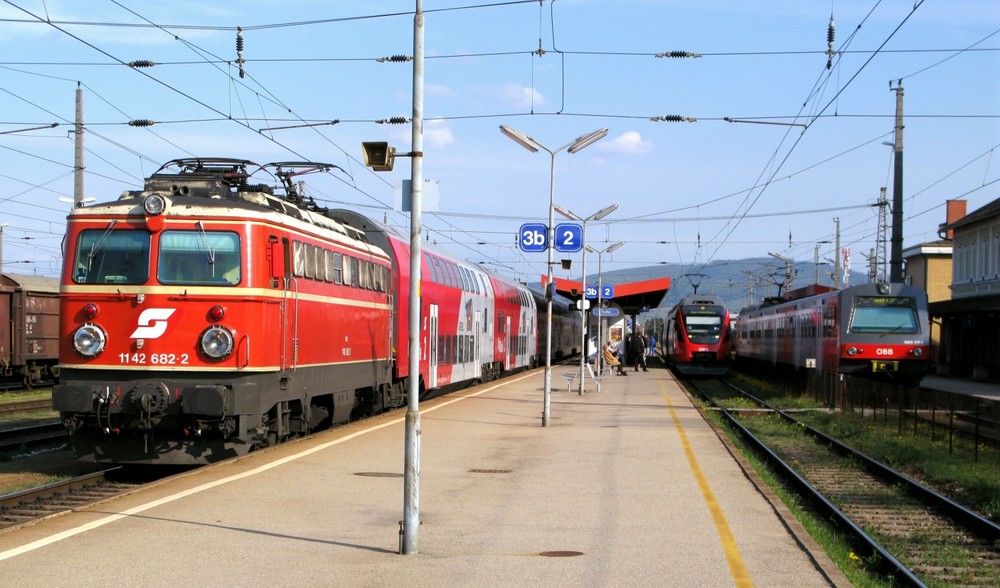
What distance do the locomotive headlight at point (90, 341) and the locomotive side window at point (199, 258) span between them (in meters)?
0.92

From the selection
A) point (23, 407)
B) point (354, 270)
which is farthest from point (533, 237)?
point (23, 407)

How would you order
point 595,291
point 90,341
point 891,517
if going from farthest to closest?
point 595,291, point 90,341, point 891,517

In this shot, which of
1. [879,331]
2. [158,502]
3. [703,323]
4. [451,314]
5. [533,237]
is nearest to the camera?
[158,502]

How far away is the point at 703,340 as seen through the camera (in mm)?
44156

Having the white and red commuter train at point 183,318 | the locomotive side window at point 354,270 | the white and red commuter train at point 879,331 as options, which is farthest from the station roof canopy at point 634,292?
the white and red commuter train at point 183,318

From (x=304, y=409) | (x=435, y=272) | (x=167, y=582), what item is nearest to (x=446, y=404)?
(x=435, y=272)

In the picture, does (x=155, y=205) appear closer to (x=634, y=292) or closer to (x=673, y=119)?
(x=673, y=119)

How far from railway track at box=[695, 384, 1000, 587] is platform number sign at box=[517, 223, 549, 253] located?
6053mm

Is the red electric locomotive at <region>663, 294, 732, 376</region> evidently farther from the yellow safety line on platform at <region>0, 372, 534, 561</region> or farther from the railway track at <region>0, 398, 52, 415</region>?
the yellow safety line on platform at <region>0, 372, 534, 561</region>

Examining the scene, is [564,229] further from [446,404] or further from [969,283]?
[969,283]

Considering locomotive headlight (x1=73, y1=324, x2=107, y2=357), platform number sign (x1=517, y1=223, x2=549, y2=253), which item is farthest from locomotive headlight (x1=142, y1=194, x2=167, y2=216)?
platform number sign (x1=517, y1=223, x2=549, y2=253)

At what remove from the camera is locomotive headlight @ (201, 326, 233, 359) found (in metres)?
12.5

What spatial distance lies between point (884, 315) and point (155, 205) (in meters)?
20.5

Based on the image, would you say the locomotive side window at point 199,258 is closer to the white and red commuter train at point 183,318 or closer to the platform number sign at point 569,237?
the white and red commuter train at point 183,318
